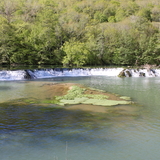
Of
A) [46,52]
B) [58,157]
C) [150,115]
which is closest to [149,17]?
[46,52]

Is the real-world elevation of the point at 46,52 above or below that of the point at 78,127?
above

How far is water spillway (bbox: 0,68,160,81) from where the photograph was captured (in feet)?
92.0

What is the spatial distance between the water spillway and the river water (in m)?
18.4

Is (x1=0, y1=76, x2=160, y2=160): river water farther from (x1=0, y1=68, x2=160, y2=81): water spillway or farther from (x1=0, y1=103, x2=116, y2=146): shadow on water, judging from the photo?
(x1=0, y1=68, x2=160, y2=81): water spillway

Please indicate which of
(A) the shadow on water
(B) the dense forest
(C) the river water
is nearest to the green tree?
(B) the dense forest

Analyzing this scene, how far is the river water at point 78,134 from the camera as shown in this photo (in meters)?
5.69

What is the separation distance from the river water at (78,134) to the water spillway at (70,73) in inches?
723

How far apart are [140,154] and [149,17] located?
7697 centimetres

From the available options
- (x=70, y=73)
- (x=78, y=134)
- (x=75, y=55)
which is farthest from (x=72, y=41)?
(x=78, y=134)

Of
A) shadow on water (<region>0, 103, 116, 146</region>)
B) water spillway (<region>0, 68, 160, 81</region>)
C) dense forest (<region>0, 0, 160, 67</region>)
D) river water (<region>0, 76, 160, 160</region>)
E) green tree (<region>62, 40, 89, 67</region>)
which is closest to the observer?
river water (<region>0, 76, 160, 160</region>)

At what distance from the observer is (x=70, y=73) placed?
34.8 m

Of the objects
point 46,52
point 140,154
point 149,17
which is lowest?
point 140,154

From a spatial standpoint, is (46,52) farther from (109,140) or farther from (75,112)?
(109,140)

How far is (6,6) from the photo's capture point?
59406 millimetres
